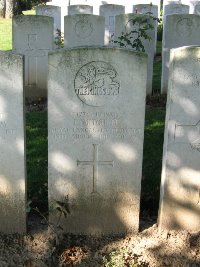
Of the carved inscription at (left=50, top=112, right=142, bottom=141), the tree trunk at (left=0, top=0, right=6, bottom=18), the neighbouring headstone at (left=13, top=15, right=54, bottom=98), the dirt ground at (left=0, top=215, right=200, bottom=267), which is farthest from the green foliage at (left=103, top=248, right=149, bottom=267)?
the tree trunk at (left=0, top=0, right=6, bottom=18)

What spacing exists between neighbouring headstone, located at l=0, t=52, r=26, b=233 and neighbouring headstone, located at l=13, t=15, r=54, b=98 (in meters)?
4.48

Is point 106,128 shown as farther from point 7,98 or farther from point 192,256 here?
point 192,256

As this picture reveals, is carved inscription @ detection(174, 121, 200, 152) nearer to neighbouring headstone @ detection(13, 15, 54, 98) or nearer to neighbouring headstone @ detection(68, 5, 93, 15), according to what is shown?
neighbouring headstone @ detection(13, 15, 54, 98)

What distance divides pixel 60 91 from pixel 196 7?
1095 centimetres

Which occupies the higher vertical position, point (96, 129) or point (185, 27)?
point (185, 27)

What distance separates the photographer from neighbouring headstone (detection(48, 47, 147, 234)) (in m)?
4.29

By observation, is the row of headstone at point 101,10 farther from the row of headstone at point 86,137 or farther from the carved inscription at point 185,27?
the row of headstone at point 86,137

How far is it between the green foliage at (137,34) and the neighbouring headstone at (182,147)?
13.5 ft

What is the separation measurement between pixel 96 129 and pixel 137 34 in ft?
15.9

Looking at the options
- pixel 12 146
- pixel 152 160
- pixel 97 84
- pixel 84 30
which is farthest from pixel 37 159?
pixel 84 30

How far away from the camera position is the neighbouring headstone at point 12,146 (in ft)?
13.8

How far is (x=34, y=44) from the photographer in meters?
8.76

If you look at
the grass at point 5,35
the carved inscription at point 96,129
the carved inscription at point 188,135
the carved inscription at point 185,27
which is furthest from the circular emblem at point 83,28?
the grass at point 5,35

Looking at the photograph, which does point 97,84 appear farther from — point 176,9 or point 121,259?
point 176,9
